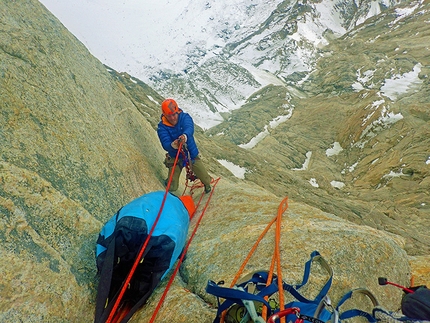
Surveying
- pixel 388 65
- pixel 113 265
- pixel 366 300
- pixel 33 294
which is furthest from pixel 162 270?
pixel 388 65

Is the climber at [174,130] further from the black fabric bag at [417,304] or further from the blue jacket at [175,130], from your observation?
the black fabric bag at [417,304]

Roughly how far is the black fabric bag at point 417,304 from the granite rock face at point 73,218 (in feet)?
2.33

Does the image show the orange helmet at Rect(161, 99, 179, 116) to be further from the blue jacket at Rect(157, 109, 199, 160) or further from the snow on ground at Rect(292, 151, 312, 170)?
the snow on ground at Rect(292, 151, 312, 170)

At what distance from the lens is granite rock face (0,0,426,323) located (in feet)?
10.7

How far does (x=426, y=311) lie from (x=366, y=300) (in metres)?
0.90

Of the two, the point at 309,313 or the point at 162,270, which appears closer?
the point at 309,313

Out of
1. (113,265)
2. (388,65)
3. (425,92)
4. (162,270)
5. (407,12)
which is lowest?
(425,92)

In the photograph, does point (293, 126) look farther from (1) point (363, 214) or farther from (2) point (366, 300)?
(2) point (366, 300)

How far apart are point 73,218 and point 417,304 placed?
4640 millimetres

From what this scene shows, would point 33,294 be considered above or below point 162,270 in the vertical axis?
above

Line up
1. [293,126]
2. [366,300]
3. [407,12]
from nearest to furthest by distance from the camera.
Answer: [366,300] < [293,126] < [407,12]

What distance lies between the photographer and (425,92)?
270 ft

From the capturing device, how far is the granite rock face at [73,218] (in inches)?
129

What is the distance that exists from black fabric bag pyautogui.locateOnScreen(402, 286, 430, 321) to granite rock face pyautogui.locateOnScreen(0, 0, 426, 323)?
0.71m
